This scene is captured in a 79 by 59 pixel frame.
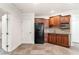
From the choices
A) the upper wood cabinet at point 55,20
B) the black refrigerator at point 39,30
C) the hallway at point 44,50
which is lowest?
the hallway at point 44,50

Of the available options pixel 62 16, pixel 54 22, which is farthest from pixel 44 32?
pixel 62 16

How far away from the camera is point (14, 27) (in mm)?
2885

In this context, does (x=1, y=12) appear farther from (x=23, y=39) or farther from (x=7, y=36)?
(x=23, y=39)

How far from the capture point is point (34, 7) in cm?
257

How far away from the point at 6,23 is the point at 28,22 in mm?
802

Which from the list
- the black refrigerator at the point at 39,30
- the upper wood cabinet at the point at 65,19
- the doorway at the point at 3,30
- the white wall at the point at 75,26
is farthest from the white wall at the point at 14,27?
the white wall at the point at 75,26

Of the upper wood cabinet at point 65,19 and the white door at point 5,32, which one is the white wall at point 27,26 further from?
the upper wood cabinet at point 65,19

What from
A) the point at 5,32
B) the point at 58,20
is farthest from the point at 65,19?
the point at 5,32

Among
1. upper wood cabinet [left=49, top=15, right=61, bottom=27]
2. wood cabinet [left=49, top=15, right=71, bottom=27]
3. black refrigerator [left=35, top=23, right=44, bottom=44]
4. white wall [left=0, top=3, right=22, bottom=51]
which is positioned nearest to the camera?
white wall [left=0, top=3, right=22, bottom=51]

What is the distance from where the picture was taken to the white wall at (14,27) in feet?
8.52

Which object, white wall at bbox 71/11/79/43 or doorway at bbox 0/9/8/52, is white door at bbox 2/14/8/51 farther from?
white wall at bbox 71/11/79/43

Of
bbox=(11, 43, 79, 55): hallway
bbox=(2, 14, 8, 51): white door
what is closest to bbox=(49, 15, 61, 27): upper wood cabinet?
bbox=(11, 43, 79, 55): hallway

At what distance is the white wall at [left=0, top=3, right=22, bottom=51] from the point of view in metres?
2.60

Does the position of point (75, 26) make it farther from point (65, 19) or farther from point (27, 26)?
point (27, 26)
